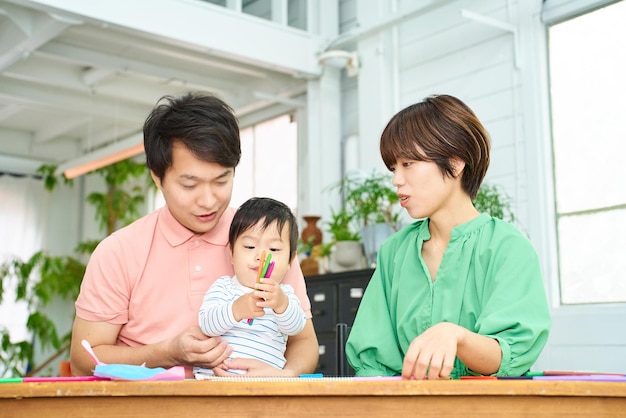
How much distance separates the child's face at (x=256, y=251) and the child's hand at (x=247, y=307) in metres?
0.19

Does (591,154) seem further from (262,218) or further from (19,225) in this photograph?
(19,225)

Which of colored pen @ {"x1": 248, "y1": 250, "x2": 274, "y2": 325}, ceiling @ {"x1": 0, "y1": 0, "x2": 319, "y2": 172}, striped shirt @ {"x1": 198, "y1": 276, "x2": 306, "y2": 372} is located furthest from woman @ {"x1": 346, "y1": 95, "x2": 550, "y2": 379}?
ceiling @ {"x1": 0, "y1": 0, "x2": 319, "y2": 172}

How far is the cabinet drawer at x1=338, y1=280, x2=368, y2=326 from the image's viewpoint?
4371 millimetres

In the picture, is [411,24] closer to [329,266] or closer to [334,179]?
[334,179]

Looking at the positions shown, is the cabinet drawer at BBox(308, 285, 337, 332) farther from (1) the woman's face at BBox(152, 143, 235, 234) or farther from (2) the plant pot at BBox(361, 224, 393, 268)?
(1) the woman's face at BBox(152, 143, 235, 234)

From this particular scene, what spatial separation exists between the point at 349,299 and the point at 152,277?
2743 mm

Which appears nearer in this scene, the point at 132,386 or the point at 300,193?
the point at 132,386

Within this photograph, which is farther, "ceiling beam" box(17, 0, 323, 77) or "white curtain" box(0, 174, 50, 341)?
"white curtain" box(0, 174, 50, 341)

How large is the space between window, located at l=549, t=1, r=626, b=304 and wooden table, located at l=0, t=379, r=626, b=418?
3101mm

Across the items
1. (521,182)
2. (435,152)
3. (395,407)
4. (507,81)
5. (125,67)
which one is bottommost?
(395,407)

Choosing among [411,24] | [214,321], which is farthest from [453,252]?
[411,24]

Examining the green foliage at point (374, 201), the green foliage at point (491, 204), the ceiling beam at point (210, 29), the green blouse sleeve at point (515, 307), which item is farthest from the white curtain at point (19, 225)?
the green blouse sleeve at point (515, 307)

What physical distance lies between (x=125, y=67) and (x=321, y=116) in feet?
5.01

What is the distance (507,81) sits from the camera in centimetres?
448
